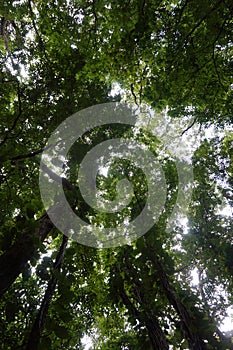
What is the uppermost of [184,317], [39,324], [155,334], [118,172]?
[118,172]

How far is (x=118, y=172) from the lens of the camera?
890 centimetres

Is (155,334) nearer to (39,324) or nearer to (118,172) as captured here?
(39,324)

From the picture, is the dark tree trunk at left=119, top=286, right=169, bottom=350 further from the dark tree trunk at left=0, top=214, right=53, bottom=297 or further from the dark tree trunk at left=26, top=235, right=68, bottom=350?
the dark tree trunk at left=0, top=214, right=53, bottom=297

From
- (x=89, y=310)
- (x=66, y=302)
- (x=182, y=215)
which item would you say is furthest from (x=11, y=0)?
(x=89, y=310)

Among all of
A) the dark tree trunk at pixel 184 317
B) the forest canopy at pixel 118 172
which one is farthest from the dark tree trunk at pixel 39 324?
the dark tree trunk at pixel 184 317

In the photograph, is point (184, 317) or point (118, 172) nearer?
point (184, 317)

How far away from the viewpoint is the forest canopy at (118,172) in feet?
11.1

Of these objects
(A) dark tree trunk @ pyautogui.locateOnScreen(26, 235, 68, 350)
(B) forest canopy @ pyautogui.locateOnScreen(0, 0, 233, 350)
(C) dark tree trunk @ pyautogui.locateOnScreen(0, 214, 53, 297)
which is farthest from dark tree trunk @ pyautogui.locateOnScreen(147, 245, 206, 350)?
(C) dark tree trunk @ pyautogui.locateOnScreen(0, 214, 53, 297)

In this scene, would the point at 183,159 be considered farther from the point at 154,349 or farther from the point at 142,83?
the point at 154,349

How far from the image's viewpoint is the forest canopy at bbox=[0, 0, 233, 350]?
11.1 feet

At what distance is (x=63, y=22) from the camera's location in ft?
22.4

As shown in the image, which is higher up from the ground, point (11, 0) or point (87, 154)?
point (11, 0)

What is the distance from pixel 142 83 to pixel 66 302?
552 centimetres

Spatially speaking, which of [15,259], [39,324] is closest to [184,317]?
[39,324]
